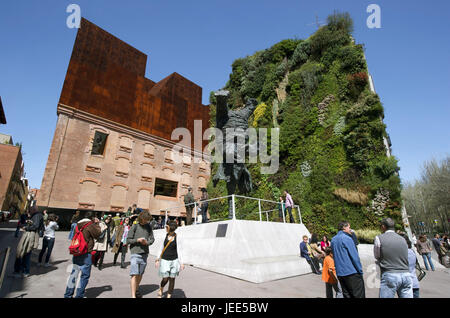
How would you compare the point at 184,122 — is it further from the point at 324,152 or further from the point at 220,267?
the point at 220,267

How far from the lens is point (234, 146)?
7.91m

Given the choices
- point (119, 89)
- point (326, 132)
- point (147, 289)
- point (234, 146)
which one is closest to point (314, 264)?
point (234, 146)

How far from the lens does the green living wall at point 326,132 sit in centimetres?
1336

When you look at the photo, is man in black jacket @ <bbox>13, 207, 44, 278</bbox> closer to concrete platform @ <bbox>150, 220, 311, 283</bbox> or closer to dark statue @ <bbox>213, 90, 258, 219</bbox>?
concrete platform @ <bbox>150, 220, 311, 283</bbox>

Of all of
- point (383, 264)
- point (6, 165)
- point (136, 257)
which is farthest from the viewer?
point (6, 165)

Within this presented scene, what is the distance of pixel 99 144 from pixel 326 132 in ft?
64.3

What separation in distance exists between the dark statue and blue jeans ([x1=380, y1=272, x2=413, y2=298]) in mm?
5364

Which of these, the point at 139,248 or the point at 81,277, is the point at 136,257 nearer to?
the point at 139,248

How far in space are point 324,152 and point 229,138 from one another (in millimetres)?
10776

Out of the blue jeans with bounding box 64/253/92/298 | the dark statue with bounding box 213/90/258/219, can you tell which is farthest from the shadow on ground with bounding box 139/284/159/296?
the dark statue with bounding box 213/90/258/219

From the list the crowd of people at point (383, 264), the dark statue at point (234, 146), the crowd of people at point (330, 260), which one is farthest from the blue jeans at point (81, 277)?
the dark statue at point (234, 146)

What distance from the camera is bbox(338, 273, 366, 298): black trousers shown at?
10.8 feet

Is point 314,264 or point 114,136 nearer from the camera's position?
point 314,264
